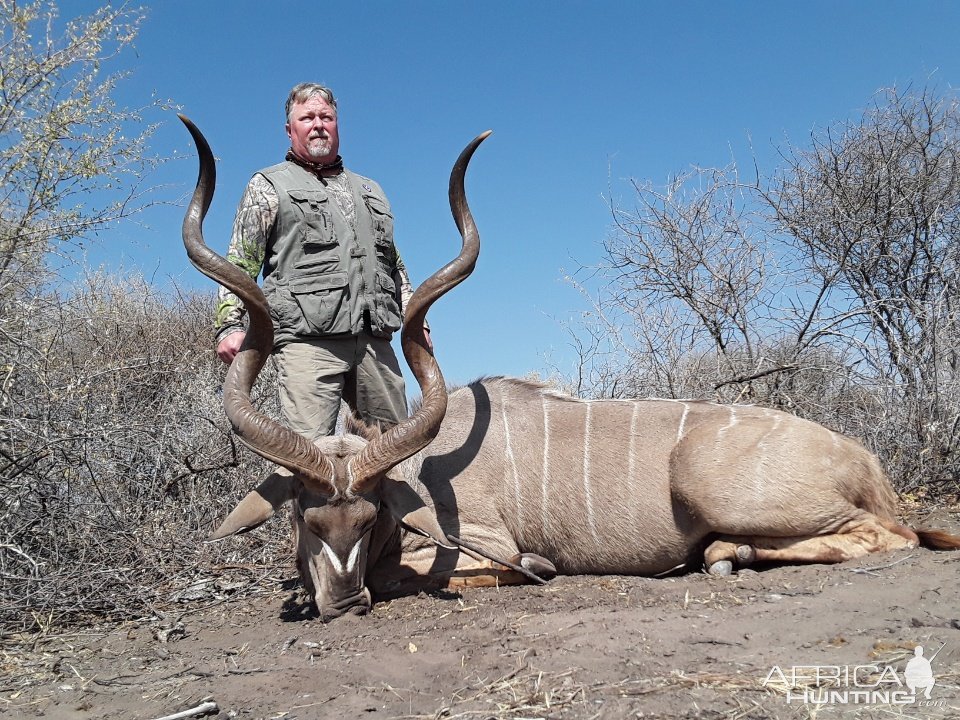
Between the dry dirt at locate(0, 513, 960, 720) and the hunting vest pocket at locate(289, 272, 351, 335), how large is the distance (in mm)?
1316

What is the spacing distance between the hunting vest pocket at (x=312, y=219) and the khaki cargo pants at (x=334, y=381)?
1.69ft

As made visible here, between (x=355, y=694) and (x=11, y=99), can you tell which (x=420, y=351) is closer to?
(x=355, y=694)

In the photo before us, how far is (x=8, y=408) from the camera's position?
418cm

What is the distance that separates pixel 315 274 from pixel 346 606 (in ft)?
5.22

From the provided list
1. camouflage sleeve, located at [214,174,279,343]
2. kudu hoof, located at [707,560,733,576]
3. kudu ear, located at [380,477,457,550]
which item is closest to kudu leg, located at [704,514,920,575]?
kudu hoof, located at [707,560,733,576]

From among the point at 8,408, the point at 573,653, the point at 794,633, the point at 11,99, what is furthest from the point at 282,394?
the point at 11,99

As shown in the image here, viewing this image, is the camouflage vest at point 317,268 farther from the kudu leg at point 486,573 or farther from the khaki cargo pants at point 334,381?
the kudu leg at point 486,573

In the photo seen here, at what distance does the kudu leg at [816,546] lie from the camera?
378cm

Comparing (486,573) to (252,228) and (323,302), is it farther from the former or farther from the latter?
(252,228)

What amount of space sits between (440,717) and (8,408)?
3.12 meters

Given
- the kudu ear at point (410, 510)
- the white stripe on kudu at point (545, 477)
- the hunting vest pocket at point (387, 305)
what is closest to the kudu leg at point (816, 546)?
the white stripe on kudu at point (545, 477)

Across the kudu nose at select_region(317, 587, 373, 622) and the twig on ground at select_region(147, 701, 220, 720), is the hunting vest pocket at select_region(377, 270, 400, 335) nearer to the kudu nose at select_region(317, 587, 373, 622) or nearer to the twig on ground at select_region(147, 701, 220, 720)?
the kudu nose at select_region(317, 587, 373, 622)

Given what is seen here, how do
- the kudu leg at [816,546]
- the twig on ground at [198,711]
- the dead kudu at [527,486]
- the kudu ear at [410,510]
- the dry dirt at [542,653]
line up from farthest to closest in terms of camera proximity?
the kudu leg at [816,546] → the kudu ear at [410,510] → the dead kudu at [527,486] → the twig on ground at [198,711] → the dry dirt at [542,653]

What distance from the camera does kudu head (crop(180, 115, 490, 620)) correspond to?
3.42 meters
